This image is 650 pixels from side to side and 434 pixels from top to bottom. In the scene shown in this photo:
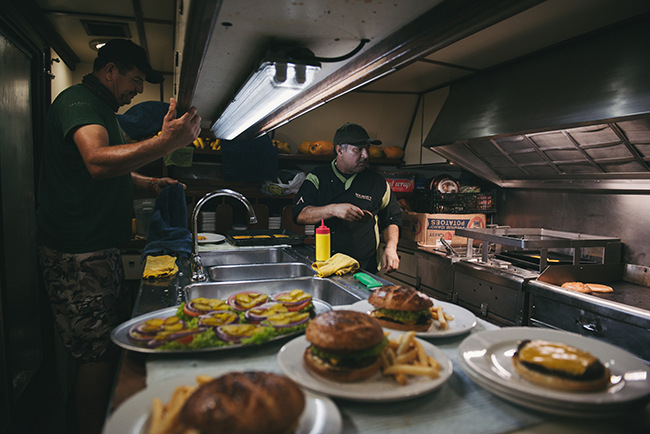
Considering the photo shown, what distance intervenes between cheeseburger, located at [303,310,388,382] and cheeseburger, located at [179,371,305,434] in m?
0.20

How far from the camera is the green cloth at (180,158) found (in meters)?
4.11

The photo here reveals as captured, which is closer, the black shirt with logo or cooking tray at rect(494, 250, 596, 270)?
the black shirt with logo

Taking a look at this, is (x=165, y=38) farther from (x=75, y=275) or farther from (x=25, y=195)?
(x=75, y=275)

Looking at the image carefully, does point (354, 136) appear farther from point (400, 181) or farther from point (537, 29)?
point (400, 181)

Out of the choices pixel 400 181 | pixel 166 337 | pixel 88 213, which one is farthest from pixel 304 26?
pixel 400 181

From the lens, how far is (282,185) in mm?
4629

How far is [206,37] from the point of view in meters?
1.21

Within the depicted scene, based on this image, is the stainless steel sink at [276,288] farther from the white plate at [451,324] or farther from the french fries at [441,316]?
the french fries at [441,316]

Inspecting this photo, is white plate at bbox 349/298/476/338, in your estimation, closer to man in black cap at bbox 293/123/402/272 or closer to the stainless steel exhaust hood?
man in black cap at bbox 293/123/402/272

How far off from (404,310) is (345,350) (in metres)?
0.39

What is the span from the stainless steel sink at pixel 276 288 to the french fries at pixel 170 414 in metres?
1.04

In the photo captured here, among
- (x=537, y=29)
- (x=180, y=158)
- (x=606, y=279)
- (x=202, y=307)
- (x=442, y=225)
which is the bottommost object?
(x=606, y=279)

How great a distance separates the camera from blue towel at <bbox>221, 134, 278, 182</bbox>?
438cm

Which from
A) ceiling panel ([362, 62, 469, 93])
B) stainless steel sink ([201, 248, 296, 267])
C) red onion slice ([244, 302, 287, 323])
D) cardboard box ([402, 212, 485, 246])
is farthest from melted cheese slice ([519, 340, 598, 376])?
cardboard box ([402, 212, 485, 246])
